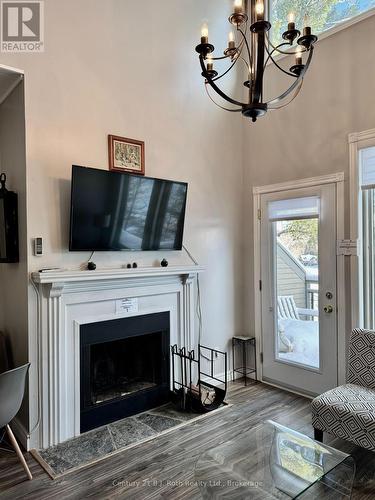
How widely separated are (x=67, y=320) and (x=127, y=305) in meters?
0.56

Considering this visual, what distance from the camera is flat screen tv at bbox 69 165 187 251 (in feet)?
9.36

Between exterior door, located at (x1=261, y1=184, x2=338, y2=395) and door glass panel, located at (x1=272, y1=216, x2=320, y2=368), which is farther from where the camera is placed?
door glass panel, located at (x1=272, y1=216, x2=320, y2=368)

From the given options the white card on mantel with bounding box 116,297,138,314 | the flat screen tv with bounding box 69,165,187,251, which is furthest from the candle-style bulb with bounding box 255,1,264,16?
the white card on mantel with bounding box 116,297,138,314

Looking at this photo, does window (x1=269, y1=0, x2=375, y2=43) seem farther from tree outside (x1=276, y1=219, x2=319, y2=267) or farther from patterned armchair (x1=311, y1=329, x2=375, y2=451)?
patterned armchair (x1=311, y1=329, x2=375, y2=451)

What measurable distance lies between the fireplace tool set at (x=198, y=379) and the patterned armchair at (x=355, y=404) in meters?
1.06

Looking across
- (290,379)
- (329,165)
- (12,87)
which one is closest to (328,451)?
(290,379)

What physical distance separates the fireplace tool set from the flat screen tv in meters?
1.14

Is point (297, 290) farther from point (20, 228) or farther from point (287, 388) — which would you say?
point (20, 228)

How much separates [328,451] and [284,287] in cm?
189

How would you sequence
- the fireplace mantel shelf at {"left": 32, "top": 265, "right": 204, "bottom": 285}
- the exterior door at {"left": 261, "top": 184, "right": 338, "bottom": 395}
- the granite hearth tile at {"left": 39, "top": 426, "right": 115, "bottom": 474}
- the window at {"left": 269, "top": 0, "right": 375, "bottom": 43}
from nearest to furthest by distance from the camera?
the granite hearth tile at {"left": 39, "top": 426, "right": 115, "bottom": 474}, the fireplace mantel shelf at {"left": 32, "top": 265, "right": 204, "bottom": 285}, the window at {"left": 269, "top": 0, "right": 375, "bottom": 43}, the exterior door at {"left": 261, "top": 184, "right": 338, "bottom": 395}

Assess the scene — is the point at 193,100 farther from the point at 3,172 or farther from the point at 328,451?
the point at 328,451

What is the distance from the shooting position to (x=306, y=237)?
3.67 m

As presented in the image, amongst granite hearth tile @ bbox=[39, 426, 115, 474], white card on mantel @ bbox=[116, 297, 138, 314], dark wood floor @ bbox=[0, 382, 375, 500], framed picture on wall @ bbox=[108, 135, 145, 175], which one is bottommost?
dark wood floor @ bbox=[0, 382, 375, 500]

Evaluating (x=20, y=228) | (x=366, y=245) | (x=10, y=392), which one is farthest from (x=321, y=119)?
(x=10, y=392)
